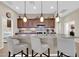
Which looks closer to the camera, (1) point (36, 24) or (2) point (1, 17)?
(2) point (1, 17)

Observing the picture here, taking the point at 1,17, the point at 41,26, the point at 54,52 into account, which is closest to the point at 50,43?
the point at 54,52

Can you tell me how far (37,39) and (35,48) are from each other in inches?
13.5

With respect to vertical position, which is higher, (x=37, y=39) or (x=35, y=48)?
(x=37, y=39)

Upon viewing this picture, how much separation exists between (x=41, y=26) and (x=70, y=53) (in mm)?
9884

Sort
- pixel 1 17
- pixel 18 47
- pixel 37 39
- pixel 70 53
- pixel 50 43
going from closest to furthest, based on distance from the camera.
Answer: pixel 70 53 → pixel 37 39 → pixel 18 47 → pixel 50 43 → pixel 1 17

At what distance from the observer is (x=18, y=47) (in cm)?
511

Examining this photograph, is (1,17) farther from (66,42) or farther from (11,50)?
(66,42)

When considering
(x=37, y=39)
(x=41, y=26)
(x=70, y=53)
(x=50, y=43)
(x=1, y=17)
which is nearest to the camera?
(x=70, y=53)

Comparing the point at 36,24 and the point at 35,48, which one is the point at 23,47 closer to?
the point at 35,48

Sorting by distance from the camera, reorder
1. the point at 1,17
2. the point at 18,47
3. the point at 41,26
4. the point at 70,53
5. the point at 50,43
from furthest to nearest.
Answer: the point at 41,26 < the point at 1,17 < the point at 50,43 < the point at 18,47 < the point at 70,53

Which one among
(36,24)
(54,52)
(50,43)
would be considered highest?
(36,24)

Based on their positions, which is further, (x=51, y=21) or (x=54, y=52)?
(x=51, y=21)

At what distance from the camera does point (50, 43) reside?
5.72 metres

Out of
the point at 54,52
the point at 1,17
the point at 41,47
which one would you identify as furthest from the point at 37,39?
the point at 1,17
